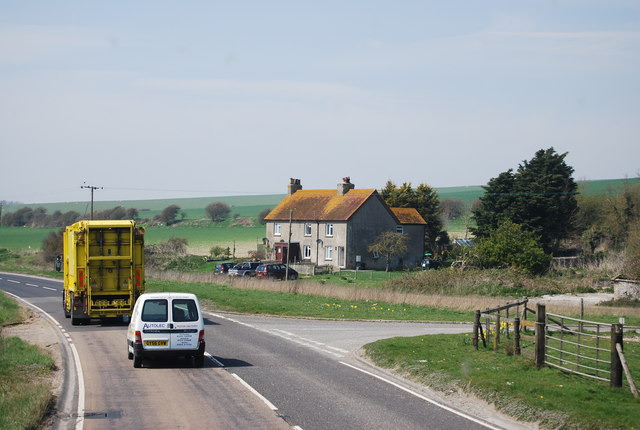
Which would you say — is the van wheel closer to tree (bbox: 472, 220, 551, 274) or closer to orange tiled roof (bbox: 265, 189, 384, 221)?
tree (bbox: 472, 220, 551, 274)

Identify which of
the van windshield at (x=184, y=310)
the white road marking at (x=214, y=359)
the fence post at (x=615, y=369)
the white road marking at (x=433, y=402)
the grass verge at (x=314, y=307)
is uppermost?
the van windshield at (x=184, y=310)

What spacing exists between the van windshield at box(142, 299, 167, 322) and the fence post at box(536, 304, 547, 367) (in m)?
9.87

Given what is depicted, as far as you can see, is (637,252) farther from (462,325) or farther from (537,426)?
(537,426)

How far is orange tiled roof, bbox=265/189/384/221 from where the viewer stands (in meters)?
84.4

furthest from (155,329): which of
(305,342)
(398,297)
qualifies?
(398,297)

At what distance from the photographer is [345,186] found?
88.9 metres

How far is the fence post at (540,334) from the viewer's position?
63.5 ft

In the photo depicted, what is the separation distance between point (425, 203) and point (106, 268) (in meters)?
73.0


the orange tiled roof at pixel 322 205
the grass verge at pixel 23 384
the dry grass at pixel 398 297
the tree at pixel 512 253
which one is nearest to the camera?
the grass verge at pixel 23 384

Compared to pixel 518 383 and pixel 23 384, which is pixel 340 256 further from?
pixel 23 384

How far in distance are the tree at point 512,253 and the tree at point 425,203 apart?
3204cm

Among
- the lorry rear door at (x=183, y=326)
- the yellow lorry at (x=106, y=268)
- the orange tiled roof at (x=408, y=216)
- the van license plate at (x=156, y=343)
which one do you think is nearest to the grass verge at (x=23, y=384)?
the van license plate at (x=156, y=343)

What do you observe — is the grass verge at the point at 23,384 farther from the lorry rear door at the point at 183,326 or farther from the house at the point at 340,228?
the house at the point at 340,228

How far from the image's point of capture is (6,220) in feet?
647
